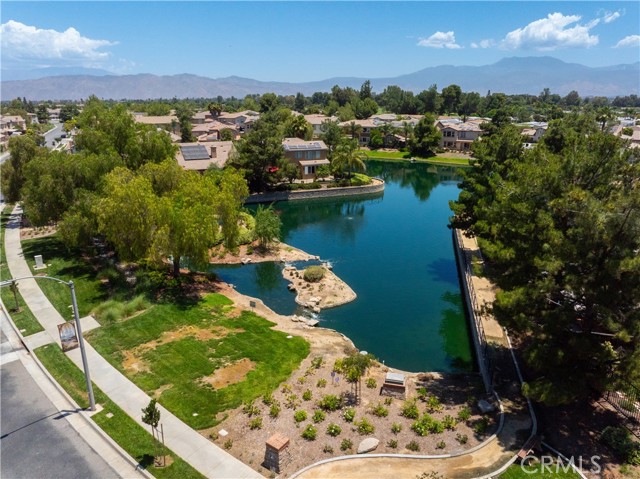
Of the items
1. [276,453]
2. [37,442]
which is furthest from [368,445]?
[37,442]

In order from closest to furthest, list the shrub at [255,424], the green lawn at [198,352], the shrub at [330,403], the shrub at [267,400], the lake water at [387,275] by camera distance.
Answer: the shrub at [255,424]
the shrub at [330,403]
the shrub at [267,400]
the green lawn at [198,352]
the lake water at [387,275]

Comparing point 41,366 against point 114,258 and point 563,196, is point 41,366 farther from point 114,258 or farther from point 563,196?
point 563,196

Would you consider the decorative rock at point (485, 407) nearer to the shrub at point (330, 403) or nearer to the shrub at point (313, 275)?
the shrub at point (330, 403)

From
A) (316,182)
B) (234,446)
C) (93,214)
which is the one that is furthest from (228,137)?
(234,446)

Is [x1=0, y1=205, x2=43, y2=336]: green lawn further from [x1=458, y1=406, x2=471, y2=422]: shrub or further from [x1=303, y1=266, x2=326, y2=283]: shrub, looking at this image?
[x1=458, y1=406, x2=471, y2=422]: shrub

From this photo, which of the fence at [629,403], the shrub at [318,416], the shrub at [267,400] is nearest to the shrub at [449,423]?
the shrub at [318,416]

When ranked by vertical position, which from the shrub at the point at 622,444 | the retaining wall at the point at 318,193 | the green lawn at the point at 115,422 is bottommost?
the green lawn at the point at 115,422

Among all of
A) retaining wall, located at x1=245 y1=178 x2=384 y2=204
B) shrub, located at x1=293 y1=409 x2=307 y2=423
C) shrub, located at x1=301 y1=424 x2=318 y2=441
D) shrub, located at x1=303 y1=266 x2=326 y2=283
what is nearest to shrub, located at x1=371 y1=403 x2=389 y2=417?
shrub, located at x1=301 y1=424 x2=318 y2=441
